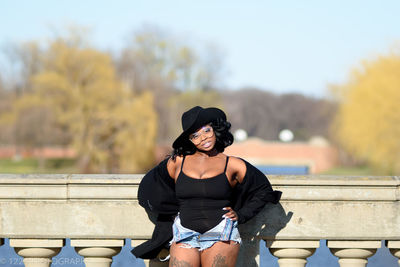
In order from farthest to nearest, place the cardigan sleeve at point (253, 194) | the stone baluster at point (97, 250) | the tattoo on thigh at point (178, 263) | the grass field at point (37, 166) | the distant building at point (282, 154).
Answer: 1. the distant building at point (282, 154)
2. the grass field at point (37, 166)
3. the stone baluster at point (97, 250)
4. the cardigan sleeve at point (253, 194)
5. the tattoo on thigh at point (178, 263)

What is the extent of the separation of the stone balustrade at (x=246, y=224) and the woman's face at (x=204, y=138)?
0.47m

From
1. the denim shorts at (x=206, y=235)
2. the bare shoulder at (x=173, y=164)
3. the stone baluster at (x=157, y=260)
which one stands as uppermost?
the bare shoulder at (x=173, y=164)

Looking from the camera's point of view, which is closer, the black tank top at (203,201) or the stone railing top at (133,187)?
the black tank top at (203,201)

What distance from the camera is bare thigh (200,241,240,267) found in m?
3.93

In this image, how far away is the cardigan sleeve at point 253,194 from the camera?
4.06 m

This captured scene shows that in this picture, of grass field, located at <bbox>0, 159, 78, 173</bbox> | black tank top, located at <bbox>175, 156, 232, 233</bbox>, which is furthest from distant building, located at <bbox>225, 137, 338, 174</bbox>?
black tank top, located at <bbox>175, 156, 232, 233</bbox>

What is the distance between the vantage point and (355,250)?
429cm

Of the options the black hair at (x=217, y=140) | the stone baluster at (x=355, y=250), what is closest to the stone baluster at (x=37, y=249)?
the black hair at (x=217, y=140)

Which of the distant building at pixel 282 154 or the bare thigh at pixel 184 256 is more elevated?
the bare thigh at pixel 184 256

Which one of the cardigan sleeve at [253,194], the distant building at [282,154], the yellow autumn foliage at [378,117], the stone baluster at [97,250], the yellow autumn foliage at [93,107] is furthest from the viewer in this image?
the distant building at [282,154]

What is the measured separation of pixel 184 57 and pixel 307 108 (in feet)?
82.6

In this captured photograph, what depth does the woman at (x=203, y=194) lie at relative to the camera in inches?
155

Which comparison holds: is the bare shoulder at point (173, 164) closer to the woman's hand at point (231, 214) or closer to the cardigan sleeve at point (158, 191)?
the cardigan sleeve at point (158, 191)

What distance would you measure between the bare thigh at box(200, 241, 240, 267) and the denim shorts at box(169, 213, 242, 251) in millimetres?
26
